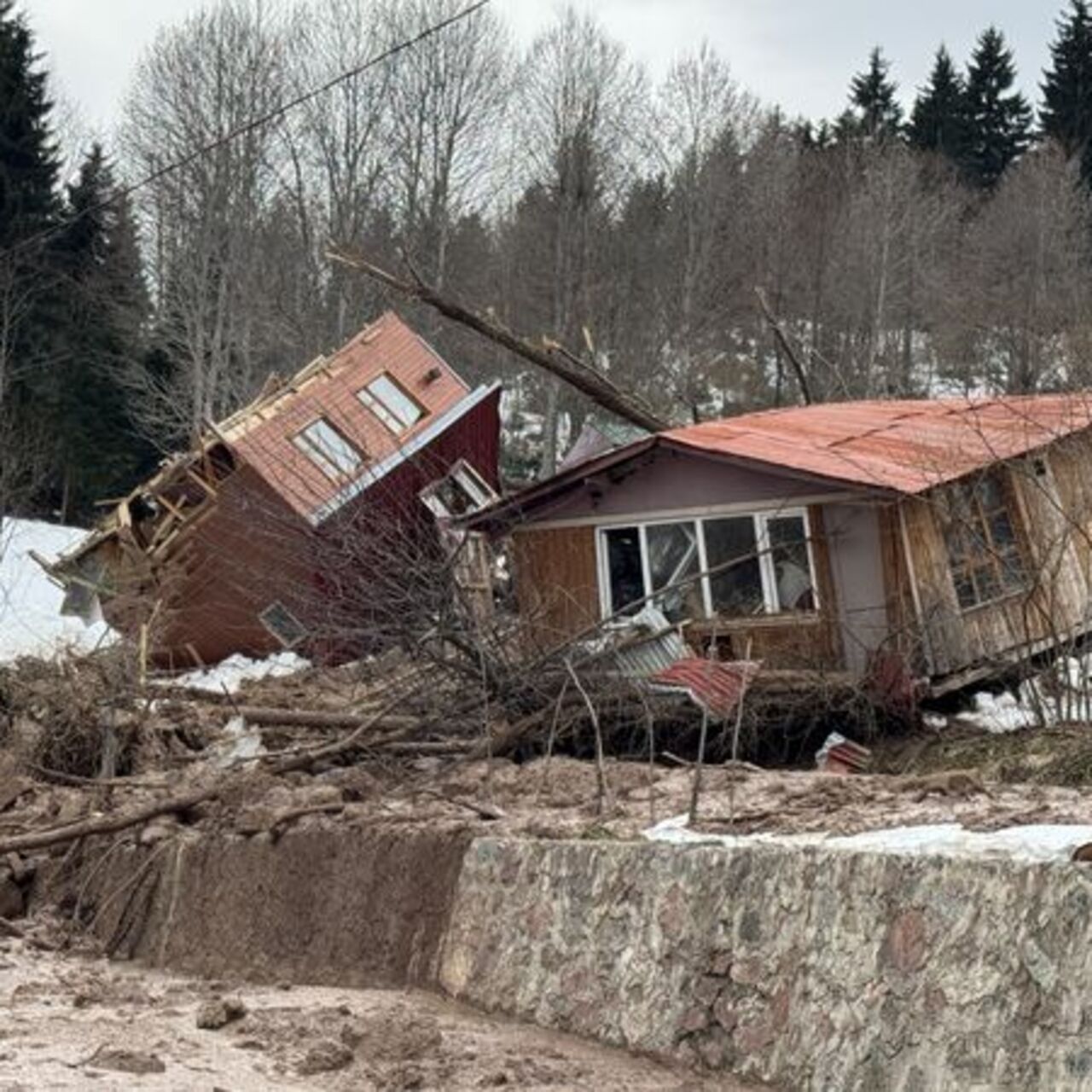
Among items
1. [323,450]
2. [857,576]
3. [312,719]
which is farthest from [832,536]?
[323,450]

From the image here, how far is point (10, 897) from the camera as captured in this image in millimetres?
10477

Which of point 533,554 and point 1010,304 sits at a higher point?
point 1010,304

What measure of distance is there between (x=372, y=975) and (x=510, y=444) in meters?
35.6

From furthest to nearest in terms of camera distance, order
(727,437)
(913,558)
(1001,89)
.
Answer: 1. (1001,89)
2. (727,437)
3. (913,558)

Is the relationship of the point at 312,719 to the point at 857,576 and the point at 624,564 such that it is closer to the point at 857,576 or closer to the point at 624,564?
the point at 624,564

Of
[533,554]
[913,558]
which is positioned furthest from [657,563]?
[913,558]

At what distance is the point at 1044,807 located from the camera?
7.10 metres

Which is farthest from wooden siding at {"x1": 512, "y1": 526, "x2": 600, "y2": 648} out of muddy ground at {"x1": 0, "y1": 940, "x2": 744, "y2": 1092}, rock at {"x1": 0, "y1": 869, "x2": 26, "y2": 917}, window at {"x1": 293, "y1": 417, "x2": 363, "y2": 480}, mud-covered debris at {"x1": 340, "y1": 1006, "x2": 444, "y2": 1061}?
mud-covered debris at {"x1": 340, "y1": 1006, "x2": 444, "y2": 1061}

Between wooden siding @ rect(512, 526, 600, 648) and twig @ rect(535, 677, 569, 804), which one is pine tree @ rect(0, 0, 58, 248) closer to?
wooden siding @ rect(512, 526, 600, 648)

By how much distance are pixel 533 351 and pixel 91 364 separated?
67.8 ft

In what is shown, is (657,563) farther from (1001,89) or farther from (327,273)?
(1001,89)

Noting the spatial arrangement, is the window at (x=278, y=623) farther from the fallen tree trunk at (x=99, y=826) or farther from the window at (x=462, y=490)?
the fallen tree trunk at (x=99, y=826)

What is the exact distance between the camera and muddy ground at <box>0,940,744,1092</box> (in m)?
6.11

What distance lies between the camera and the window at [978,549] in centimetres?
1812
